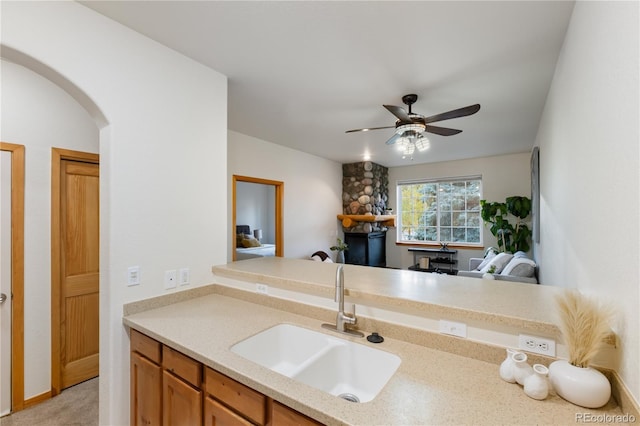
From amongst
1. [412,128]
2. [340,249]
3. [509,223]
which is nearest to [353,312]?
[412,128]

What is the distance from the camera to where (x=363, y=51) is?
76.9 inches

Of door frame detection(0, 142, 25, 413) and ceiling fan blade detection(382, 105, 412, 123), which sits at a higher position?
ceiling fan blade detection(382, 105, 412, 123)

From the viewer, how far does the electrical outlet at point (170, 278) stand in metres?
1.87

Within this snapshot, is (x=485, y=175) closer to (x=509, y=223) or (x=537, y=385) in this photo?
(x=509, y=223)

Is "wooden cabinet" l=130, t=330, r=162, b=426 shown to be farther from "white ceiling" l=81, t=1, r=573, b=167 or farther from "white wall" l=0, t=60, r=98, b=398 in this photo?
"white ceiling" l=81, t=1, r=573, b=167

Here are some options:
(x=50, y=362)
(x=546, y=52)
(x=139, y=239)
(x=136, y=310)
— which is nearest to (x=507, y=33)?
(x=546, y=52)

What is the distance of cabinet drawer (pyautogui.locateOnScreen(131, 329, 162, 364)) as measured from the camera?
1.51m

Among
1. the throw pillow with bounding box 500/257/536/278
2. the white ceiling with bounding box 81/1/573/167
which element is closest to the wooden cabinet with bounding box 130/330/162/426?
the white ceiling with bounding box 81/1/573/167

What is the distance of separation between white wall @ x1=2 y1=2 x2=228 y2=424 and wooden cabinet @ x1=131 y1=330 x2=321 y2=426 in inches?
5.9

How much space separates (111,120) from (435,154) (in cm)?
490

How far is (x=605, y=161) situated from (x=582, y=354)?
0.69m

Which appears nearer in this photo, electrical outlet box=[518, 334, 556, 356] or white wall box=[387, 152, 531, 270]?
electrical outlet box=[518, 334, 556, 356]

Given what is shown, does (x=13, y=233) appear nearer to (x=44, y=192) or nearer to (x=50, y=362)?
(x=44, y=192)

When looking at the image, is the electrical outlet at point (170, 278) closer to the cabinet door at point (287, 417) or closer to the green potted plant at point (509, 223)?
the cabinet door at point (287, 417)
